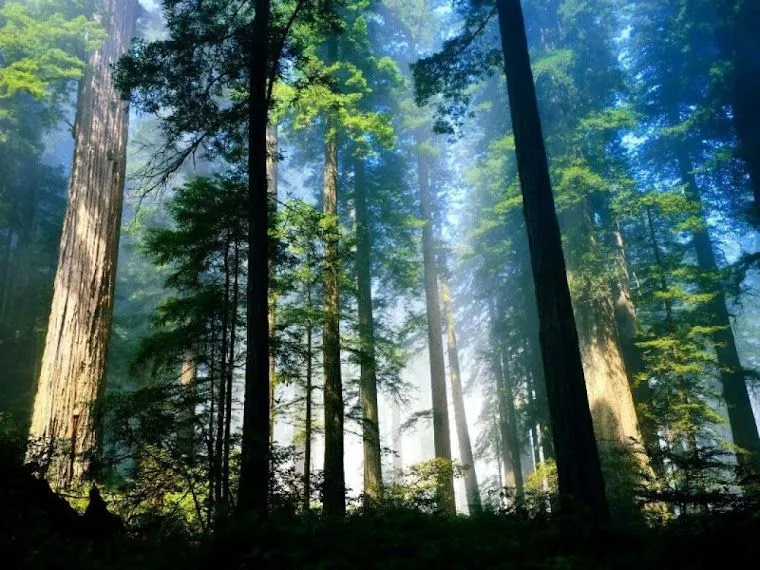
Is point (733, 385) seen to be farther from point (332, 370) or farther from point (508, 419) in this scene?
point (332, 370)

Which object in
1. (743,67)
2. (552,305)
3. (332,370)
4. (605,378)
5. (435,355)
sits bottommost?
(552,305)

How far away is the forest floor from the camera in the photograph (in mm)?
3023

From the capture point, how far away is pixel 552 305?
6016 mm

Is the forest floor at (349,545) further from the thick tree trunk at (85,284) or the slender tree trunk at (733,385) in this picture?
the slender tree trunk at (733,385)

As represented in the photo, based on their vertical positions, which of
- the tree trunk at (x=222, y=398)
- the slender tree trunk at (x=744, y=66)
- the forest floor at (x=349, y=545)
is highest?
the slender tree trunk at (x=744, y=66)

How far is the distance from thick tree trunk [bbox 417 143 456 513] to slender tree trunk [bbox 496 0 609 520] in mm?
7767

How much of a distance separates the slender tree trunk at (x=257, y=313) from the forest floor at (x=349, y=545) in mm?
1379

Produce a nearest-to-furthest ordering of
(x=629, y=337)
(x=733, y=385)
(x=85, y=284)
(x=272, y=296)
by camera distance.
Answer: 1. (x=85, y=284)
2. (x=272, y=296)
3. (x=629, y=337)
4. (x=733, y=385)

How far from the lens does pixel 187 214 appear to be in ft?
24.9

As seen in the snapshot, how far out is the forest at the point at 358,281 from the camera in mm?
4207

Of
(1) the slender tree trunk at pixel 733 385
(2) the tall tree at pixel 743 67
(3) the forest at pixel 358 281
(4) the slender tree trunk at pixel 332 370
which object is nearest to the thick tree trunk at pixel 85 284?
(3) the forest at pixel 358 281

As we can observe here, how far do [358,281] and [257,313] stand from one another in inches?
353

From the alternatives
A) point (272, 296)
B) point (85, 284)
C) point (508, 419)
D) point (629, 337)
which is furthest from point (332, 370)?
point (508, 419)

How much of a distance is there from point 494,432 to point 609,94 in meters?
16.2
